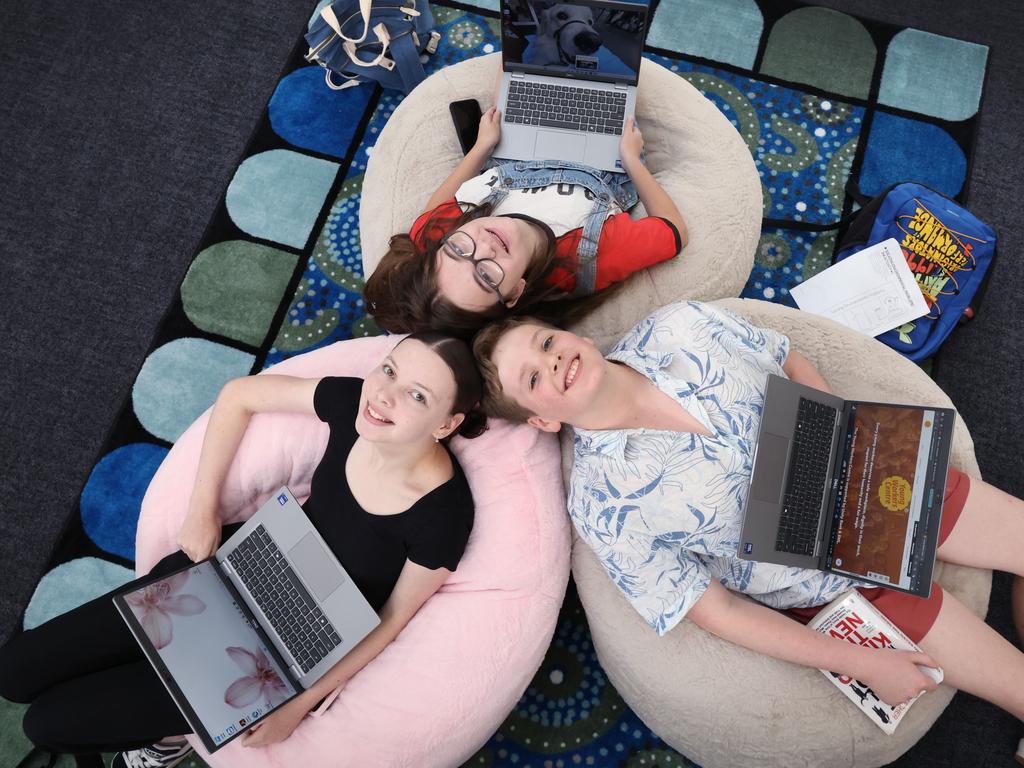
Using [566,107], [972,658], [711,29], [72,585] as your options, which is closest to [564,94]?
[566,107]

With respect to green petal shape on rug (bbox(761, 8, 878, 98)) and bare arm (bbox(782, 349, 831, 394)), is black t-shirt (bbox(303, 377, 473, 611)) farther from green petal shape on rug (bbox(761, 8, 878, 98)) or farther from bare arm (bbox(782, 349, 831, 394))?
green petal shape on rug (bbox(761, 8, 878, 98))

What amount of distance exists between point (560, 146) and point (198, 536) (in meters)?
1.37

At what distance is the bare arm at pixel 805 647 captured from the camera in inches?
58.1

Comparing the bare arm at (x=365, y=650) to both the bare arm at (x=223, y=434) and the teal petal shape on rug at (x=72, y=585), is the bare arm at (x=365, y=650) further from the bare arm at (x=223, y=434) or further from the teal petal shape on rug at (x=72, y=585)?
the teal petal shape on rug at (x=72, y=585)

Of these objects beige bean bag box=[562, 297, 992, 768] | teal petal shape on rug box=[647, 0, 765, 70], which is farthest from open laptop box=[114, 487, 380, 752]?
teal petal shape on rug box=[647, 0, 765, 70]

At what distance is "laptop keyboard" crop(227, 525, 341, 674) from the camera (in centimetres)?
158

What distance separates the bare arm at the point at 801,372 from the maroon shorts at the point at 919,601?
13.1 inches

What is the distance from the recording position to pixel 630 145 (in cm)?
191

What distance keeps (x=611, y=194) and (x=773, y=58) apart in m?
1.05

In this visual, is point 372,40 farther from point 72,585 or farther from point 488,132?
point 72,585

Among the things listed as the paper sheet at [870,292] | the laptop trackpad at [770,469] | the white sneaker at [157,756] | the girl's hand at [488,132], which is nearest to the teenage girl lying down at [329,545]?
the white sneaker at [157,756]

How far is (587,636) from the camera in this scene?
80.7 inches

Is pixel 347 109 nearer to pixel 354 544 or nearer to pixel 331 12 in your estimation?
pixel 331 12

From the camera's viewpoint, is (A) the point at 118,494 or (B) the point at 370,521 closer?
(B) the point at 370,521
